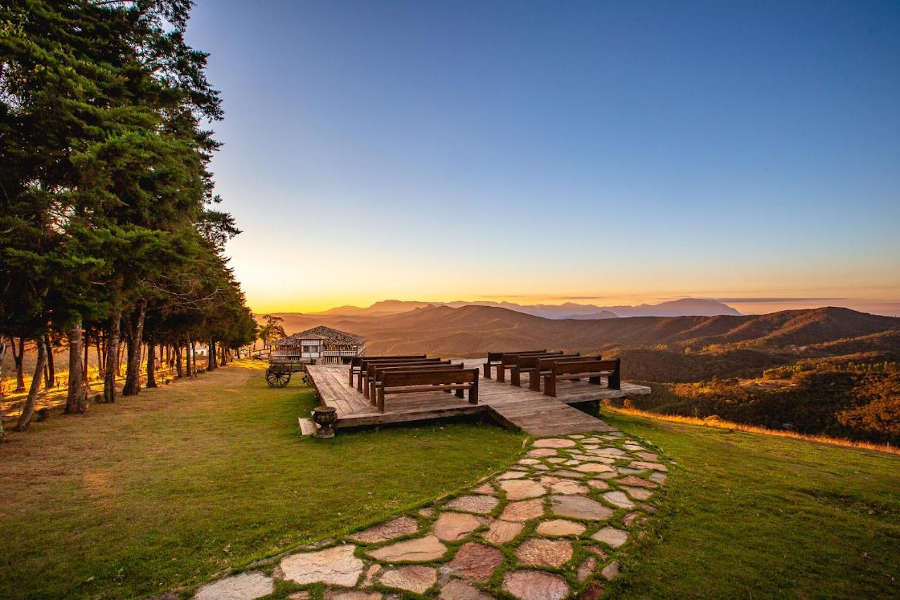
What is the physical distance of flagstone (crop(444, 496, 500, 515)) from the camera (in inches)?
172

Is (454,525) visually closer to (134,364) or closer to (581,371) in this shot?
(581,371)

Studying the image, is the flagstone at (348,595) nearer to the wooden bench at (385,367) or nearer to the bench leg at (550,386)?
the wooden bench at (385,367)

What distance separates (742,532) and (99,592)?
19.3ft

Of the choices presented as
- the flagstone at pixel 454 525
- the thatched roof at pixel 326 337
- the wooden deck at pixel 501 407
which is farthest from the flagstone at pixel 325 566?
the thatched roof at pixel 326 337

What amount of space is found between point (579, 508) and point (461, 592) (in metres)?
2.04

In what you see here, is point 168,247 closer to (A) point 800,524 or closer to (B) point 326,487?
(B) point 326,487

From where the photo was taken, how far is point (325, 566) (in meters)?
3.24

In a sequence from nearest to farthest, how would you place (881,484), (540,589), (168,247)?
1. (540,589)
2. (881,484)
3. (168,247)

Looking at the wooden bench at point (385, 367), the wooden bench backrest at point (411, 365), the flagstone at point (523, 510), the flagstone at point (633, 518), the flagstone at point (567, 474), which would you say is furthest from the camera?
the wooden bench backrest at point (411, 365)

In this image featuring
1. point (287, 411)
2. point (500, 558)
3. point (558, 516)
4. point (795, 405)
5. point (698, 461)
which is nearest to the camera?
point (500, 558)

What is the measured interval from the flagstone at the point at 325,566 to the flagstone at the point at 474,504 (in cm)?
135

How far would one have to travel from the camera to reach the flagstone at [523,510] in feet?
13.6

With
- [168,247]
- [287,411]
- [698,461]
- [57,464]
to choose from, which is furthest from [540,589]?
[168,247]

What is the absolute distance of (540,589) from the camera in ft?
9.59
